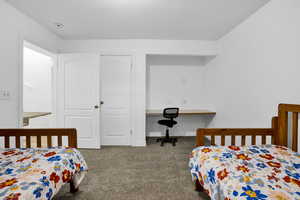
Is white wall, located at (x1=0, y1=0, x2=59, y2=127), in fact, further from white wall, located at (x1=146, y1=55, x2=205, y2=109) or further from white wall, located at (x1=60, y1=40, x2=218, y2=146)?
white wall, located at (x1=146, y1=55, x2=205, y2=109)

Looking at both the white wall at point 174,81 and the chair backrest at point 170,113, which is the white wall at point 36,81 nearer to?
the white wall at point 174,81

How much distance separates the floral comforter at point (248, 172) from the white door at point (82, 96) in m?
2.34

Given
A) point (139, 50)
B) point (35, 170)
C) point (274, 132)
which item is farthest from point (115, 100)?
point (274, 132)

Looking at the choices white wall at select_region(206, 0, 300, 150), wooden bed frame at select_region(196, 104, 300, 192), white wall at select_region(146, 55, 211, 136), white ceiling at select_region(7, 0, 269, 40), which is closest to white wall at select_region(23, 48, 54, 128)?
white ceiling at select_region(7, 0, 269, 40)

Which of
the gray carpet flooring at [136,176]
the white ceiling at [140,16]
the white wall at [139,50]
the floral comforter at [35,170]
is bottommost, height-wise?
the gray carpet flooring at [136,176]

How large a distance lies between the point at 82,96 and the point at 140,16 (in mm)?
1943

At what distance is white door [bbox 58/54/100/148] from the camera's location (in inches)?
132

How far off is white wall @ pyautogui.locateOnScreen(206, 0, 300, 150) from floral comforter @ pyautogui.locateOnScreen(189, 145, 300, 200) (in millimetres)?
706

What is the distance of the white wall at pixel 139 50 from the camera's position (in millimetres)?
3520

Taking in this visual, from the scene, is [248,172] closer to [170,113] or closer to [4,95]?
[170,113]

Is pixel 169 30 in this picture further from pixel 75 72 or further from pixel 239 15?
pixel 75 72

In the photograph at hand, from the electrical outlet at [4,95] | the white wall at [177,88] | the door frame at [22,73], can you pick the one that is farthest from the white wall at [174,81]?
the electrical outlet at [4,95]

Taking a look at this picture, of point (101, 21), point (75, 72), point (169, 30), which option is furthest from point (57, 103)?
point (169, 30)

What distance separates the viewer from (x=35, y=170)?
3.99ft
